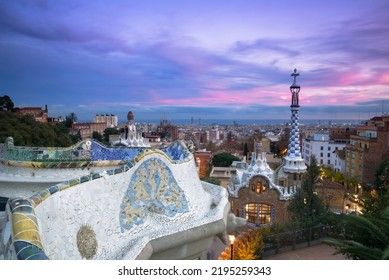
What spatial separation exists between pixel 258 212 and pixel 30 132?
19.7 feet

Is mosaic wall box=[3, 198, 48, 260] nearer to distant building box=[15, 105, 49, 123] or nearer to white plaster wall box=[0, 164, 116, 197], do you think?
white plaster wall box=[0, 164, 116, 197]

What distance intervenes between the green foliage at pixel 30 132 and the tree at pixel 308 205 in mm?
5939

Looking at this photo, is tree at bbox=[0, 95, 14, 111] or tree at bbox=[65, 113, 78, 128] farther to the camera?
A: tree at bbox=[65, 113, 78, 128]

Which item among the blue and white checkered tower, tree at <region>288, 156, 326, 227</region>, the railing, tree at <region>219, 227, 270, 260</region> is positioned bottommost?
the railing

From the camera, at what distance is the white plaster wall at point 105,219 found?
66.0 inches

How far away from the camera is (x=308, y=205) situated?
743 cm

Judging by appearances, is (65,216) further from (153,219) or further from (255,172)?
(255,172)

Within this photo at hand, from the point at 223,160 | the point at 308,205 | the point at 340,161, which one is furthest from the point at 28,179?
the point at 340,161

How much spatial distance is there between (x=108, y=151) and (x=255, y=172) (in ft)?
17.9

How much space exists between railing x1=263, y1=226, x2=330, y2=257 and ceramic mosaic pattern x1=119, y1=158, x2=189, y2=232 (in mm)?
4380

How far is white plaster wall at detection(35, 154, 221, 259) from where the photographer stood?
1.68m

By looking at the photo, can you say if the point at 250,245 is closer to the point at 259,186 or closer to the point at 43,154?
the point at 259,186

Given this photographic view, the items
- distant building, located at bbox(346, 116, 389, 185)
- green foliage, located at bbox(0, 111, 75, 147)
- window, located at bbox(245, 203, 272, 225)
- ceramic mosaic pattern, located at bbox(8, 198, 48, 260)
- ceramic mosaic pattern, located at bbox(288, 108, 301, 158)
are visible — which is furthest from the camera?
distant building, located at bbox(346, 116, 389, 185)

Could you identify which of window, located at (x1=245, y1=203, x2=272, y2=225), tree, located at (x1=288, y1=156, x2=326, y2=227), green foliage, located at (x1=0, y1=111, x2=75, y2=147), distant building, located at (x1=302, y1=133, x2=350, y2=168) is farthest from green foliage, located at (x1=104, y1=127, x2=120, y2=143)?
distant building, located at (x1=302, y1=133, x2=350, y2=168)
